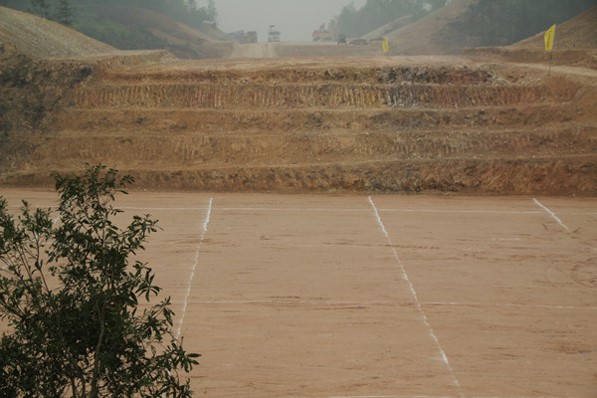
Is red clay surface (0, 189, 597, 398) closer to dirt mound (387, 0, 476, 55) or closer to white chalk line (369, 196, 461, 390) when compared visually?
white chalk line (369, 196, 461, 390)

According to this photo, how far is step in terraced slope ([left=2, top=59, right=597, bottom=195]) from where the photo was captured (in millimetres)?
29141

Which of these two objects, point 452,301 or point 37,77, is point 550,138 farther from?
point 37,77

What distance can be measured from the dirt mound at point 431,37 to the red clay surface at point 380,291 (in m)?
33.6

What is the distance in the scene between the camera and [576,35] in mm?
42938

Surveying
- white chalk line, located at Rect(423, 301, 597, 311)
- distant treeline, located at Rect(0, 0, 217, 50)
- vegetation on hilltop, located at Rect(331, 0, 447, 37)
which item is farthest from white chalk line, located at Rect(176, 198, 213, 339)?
vegetation on hilltop, located at Rect(331, 0, 447, 37)

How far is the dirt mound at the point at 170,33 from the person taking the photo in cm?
6172

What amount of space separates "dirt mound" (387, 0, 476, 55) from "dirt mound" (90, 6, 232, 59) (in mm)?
14071

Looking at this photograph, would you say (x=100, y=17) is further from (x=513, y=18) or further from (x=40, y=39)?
(x=513, y=18)

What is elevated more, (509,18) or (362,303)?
(509,18)

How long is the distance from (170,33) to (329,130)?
4120 cm

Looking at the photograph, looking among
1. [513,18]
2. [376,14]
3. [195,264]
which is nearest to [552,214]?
[195,264]

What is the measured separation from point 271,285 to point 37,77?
19909 millimetres

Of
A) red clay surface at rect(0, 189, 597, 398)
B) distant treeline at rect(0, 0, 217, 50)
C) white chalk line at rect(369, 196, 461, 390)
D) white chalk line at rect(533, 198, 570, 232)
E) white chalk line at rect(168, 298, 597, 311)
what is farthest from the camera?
distant treeline at rect(0, 0, 217, 50)

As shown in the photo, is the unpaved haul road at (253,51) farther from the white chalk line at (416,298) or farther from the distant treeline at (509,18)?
the white chalk line at (416,298)
